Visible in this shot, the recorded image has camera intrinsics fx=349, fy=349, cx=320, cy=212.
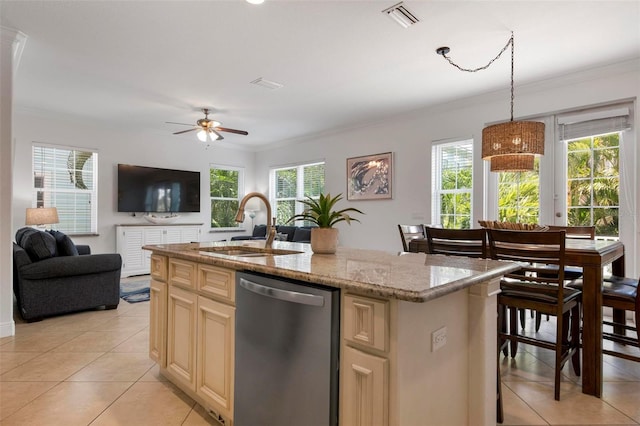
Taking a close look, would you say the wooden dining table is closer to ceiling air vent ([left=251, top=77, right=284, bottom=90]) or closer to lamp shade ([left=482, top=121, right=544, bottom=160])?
lamp shade ([left=482, top=121, right=544, bottom=160])

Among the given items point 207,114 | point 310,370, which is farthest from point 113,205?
point 310,370

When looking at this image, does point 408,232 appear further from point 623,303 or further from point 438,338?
point 438,338

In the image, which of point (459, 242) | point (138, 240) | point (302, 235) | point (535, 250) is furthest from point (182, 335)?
point (138, 240)

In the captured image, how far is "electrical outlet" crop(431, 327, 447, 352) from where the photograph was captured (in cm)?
125

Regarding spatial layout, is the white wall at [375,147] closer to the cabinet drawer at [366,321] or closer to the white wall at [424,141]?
the white wall at [424,141]

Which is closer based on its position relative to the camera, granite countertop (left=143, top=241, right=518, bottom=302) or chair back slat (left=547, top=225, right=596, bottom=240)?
granite countertop (left=143, top=241, right=518, bottom=302)

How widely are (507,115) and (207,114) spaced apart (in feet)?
13.8

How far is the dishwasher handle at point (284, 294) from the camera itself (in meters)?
1.28

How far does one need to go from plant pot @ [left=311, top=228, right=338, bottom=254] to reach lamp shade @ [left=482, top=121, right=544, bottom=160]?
1.87 m

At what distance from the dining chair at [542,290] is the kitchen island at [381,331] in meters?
0.66

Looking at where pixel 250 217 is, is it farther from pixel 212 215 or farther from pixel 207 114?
pixel 207 114

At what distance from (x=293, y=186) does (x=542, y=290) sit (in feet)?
18.7

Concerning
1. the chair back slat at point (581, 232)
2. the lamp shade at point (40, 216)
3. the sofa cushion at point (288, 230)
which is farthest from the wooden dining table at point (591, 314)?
the lamp shade at point (40, 216)

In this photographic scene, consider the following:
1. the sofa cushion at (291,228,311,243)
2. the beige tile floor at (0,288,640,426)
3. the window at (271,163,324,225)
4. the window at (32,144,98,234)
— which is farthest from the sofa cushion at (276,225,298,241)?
the beige tile floor at (0,288,640,426)
